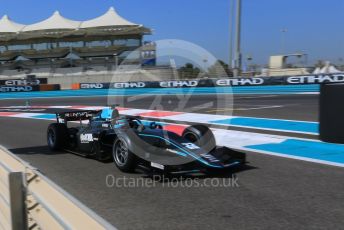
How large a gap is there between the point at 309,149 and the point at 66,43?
233 ft

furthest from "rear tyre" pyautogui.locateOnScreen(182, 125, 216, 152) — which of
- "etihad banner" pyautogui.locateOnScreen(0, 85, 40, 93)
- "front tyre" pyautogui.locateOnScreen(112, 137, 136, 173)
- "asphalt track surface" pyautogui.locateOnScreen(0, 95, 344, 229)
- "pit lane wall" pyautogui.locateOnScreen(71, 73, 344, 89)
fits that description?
"etihad banner" pyautogui.locateOnScreen(0, 85, 40, 93)

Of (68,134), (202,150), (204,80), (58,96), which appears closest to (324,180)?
(202,150)

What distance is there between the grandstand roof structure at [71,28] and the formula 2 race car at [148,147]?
64582 millimetres

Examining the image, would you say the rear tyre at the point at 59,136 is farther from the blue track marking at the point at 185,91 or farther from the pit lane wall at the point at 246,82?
the pit lane wall at the point at 246,82

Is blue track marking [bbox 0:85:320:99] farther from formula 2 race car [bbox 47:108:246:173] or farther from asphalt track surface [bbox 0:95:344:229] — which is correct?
asphalt track surface [bbox 0:95:344:229]

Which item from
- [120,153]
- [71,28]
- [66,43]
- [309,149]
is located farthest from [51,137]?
[66,43]

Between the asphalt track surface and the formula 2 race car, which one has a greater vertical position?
the formula 2 race car

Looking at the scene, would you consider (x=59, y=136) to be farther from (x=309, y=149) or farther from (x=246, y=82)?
(x=246, y=82)

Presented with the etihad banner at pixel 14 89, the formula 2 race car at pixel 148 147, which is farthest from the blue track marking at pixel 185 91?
the formula 2 race car at pixel 148 147

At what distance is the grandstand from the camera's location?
233 ft

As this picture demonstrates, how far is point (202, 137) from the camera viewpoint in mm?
6527

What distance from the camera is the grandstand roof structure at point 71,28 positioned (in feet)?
231

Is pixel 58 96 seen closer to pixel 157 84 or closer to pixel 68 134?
pixel 157 84

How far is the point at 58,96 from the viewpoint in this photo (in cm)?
3388
